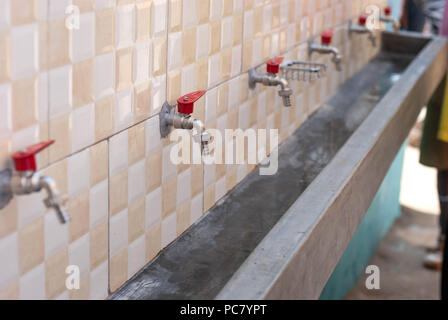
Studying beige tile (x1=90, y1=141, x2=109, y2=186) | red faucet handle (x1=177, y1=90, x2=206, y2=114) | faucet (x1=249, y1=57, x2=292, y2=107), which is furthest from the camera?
faucet (x1=249, y1=57, x2=292, y2=107)

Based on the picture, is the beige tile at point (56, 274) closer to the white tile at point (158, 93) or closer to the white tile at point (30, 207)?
the white tile at point (30, 207)

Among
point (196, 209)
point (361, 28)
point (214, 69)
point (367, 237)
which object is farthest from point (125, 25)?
point (367, 237)

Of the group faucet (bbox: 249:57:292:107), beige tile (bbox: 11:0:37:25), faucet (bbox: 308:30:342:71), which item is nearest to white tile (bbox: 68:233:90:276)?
beige tile (bbox: 11:0:37:25)

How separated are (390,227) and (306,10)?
105 inches

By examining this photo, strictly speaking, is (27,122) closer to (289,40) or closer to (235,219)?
(235,219)

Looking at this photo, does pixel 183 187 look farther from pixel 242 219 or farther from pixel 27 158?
pixel 27 158

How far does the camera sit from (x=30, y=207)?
48.3 inches

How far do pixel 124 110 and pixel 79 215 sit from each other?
9.2 inches

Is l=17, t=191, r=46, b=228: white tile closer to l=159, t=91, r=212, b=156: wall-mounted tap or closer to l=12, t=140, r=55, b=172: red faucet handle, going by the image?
l=12, t=140, r=55, b=172: red faucet handle

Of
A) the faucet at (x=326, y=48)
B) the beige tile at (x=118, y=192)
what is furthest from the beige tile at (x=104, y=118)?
the faucet at (x=326, y=48)

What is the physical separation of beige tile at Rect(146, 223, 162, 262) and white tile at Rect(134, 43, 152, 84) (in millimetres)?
352

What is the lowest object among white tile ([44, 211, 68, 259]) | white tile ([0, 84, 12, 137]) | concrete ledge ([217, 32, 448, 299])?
concrete ledge ([217, 32, 448, 299])

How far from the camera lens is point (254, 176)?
2223mm

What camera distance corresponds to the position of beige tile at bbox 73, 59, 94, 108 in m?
1.29
